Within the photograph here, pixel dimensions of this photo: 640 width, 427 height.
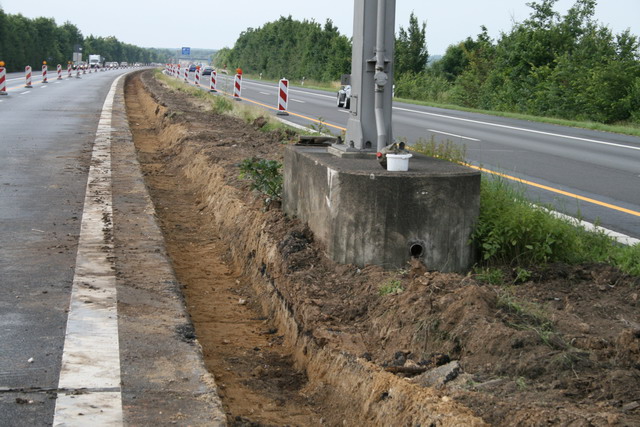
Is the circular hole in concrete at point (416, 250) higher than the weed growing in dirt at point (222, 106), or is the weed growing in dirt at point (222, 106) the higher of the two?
the circular hole in concrete at point (416, 250)

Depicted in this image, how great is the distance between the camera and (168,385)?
4.15 m

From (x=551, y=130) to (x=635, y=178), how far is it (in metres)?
8.95

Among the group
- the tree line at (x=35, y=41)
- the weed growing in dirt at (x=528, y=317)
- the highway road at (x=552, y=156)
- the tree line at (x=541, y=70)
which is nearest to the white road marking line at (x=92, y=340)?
the weed growing in dirt at (x=528, y=317)

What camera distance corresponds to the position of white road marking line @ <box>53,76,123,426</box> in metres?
3.75

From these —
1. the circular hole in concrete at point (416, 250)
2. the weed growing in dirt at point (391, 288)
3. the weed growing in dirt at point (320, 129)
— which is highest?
the weed growing in dirt at point (320, 129)

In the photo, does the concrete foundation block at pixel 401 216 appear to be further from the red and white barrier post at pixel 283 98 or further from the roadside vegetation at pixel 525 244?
the red and white barrier post at pixel 283 98

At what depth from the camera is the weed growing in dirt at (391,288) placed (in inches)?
196

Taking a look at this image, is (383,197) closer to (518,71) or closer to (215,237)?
(215,237)

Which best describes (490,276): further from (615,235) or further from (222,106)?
(222,106)

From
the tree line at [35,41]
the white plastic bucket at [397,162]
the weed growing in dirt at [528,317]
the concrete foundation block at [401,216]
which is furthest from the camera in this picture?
the tree line at [35,41]

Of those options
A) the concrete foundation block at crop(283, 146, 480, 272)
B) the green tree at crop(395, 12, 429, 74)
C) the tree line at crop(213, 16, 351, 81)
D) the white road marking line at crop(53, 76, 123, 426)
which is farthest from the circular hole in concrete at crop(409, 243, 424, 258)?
the tree line at crop(213, 16, 351, 81)

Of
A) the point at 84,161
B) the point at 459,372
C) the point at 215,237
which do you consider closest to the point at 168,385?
the point at 459,372

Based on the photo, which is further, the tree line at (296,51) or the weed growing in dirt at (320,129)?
the tree line at (296,51)

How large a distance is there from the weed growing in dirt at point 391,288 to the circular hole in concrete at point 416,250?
1.57ft
